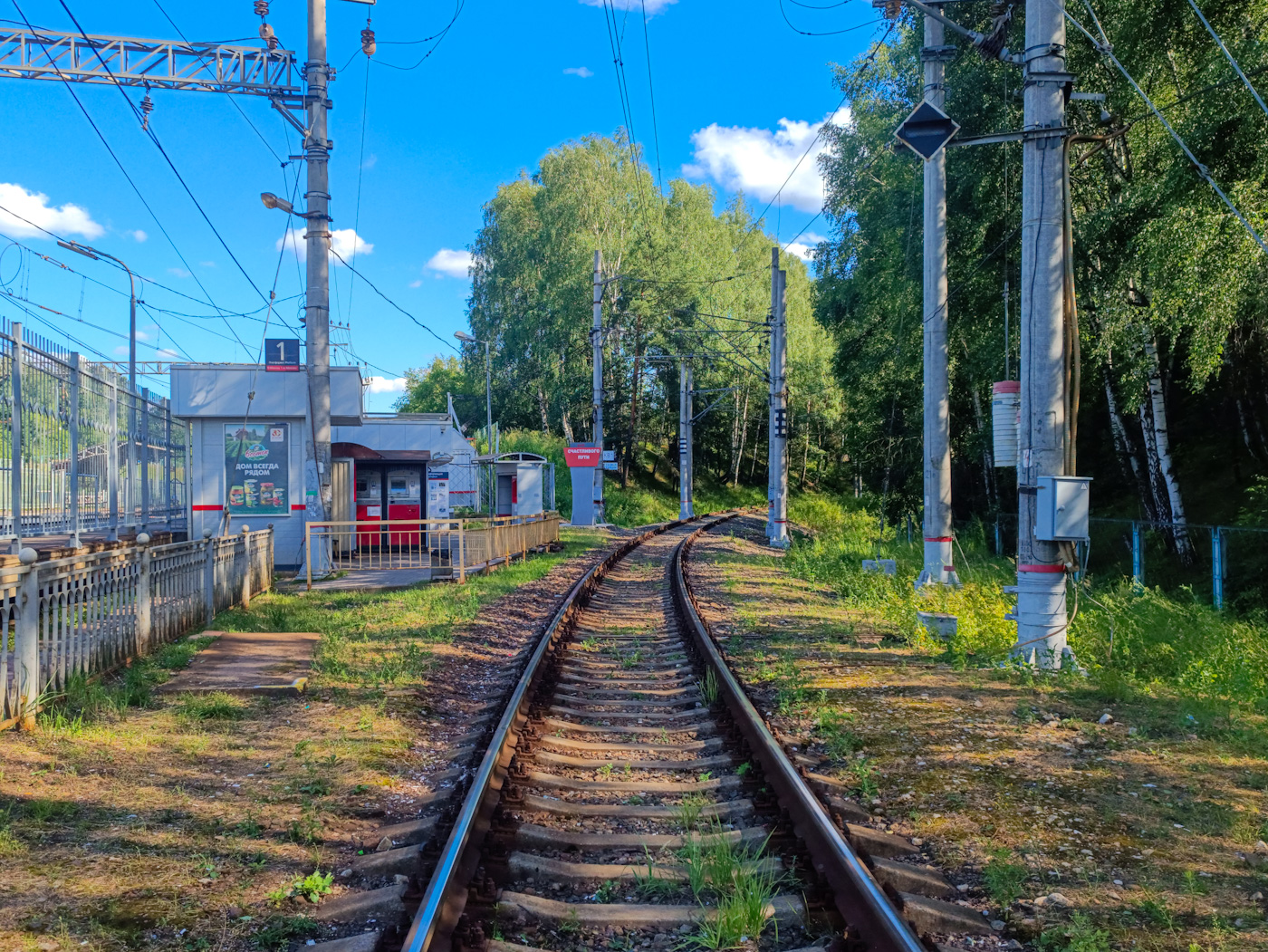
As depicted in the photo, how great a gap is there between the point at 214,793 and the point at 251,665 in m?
3.62

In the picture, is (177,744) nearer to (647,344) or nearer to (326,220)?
(326,220)

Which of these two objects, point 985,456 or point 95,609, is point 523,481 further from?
point 95,609

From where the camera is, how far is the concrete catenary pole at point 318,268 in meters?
15.4

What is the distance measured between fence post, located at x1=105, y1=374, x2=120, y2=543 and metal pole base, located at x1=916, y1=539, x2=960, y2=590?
11649mm

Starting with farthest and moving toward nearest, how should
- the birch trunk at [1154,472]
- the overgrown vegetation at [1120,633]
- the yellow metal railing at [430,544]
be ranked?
the birch trunk at [1154,472] < the yellow metal railing at [430,544] < the overgrown vegetation at [1120,633]

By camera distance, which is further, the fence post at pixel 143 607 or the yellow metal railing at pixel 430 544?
the yellow metal railing at pixel 430 544

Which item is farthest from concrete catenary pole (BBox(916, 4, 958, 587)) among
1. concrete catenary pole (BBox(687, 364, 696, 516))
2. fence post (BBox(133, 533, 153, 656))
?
concrete catenary pole (BBox(687, 364, 696, 516))

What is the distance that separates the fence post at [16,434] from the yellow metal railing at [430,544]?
17.4ft

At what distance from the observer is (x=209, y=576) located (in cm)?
1130

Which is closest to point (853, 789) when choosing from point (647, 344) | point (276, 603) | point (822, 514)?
point (276, 603)

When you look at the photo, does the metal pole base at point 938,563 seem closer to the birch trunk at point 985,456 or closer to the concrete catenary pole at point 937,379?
the concrete catenary pole at point 937,379

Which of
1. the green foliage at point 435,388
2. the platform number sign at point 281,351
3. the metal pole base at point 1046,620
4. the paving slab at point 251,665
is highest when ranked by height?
the green foliage at point 435,388

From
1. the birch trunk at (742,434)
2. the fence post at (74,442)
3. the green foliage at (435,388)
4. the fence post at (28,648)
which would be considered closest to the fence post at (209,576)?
the fence post at (74,442)

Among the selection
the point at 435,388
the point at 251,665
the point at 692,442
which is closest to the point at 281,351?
the point at 251,665
